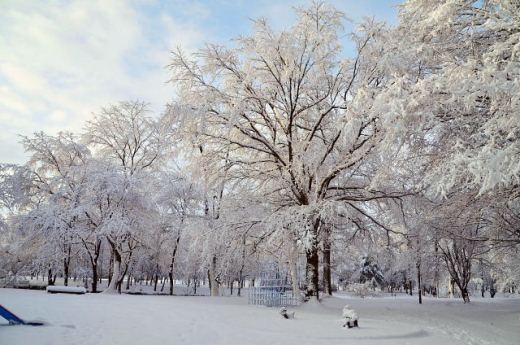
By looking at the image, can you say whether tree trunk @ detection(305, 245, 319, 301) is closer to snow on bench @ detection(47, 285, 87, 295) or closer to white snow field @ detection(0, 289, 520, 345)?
white snow field @ detection(0, 289, 520, 345)

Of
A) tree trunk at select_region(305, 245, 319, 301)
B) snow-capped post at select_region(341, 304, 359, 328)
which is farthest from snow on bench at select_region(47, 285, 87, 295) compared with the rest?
snow-capped post at select_region(341, 304, 359, 328)

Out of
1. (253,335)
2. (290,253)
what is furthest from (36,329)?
(290,253)

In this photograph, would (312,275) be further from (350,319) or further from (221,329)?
(221,329)

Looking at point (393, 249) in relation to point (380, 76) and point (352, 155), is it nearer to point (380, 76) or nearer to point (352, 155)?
point (352, 155)

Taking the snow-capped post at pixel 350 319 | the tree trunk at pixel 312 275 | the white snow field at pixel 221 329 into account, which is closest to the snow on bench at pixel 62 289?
the white snow field at pixel 221 329

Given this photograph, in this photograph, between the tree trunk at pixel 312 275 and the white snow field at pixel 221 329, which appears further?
the tree trunk at pixel 312 275

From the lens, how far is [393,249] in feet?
59.8

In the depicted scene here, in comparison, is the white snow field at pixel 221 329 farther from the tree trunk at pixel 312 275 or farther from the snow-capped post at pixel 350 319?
the tree trunk at pixel 312 275

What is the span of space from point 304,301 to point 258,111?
8363mm

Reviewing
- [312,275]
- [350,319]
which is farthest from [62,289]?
[350,319]

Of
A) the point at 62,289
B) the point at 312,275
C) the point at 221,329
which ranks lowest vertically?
the point at 62,289

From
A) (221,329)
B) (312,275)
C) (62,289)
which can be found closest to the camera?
(221,329)

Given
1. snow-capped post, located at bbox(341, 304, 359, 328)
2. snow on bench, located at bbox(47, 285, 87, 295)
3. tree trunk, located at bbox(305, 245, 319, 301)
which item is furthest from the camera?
snow on bench, located at bbox(47, 285, 87, 295)

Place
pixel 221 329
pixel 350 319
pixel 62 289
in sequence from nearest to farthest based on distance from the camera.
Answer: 1. pixel 221 329
2. pixel 350 319
3. pixel 62 289
